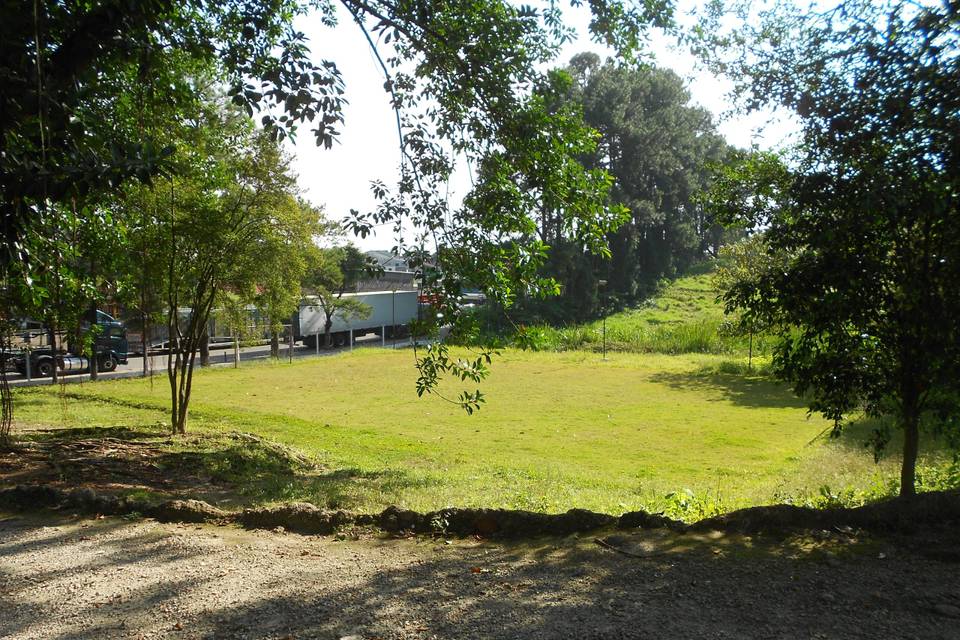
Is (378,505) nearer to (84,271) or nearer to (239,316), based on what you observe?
(84,271)

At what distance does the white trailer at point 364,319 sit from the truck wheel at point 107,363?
35.5 feet

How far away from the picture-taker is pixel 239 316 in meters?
16.9

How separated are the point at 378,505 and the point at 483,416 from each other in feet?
29.7

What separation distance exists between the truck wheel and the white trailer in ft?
35.5

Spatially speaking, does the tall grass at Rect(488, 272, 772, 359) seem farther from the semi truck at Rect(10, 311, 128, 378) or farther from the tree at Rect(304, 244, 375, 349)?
the semi truck at Rect(10, 311, 128, 378)

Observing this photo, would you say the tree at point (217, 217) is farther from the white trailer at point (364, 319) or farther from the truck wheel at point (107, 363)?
the white trailer at point (364, 319)

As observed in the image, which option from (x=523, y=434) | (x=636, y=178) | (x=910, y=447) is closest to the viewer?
(x=910, y=447)

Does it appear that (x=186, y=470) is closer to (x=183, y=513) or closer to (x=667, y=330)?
(x=183, y=513)

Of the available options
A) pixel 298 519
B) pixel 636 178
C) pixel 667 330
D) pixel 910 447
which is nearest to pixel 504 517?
pixel 298 519

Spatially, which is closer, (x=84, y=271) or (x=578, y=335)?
(x=84, y=271)

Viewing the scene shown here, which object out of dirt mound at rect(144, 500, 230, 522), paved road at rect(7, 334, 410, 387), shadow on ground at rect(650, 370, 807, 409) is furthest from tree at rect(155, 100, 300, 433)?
shadow on ground at rect(650, 370, 807, 409)

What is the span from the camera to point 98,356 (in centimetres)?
2466

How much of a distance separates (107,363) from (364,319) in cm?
1551

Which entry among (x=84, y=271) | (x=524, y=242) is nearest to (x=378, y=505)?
(x=524, y=242)
